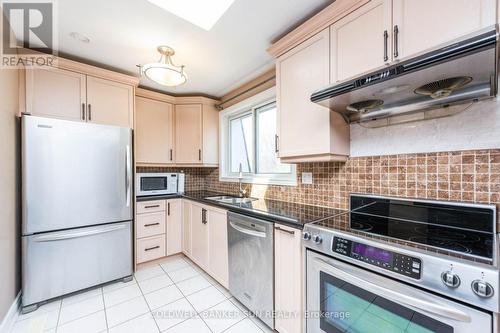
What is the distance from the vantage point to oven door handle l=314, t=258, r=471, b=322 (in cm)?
74

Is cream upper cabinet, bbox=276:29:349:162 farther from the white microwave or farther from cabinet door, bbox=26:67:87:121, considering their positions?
cabinet door, bbox=26:67:87:121

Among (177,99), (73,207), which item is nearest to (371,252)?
(73,207)

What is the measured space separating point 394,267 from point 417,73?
2.79 ft

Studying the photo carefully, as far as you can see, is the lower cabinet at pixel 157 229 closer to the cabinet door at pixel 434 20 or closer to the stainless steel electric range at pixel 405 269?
the stainless steel electric range at pixel 405 269

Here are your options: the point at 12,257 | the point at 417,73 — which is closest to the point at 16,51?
the point at 12,257

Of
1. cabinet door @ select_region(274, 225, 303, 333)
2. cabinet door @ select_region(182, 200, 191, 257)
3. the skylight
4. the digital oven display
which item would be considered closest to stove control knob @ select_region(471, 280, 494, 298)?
the digital oven display

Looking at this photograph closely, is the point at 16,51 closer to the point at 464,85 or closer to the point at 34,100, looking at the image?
the point at 34,100

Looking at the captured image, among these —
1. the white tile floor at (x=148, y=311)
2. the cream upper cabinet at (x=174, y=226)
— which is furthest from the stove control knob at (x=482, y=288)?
the cream upper cabinet at (x=174, y=226)

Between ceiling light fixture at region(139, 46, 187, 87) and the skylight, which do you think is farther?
ceiling light fixture at region(139, 46, 187, 87)

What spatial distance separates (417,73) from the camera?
3.04 ft

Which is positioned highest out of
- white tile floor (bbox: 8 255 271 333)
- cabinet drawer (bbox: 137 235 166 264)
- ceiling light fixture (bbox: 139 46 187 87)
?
ceiling light fixture (bbox: 139 46 187 87)

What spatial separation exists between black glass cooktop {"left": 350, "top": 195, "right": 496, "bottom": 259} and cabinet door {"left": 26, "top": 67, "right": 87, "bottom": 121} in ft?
8.59

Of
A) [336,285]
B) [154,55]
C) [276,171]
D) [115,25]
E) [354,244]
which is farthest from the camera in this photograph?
[276,171]

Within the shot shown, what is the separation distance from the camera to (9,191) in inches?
63.7
